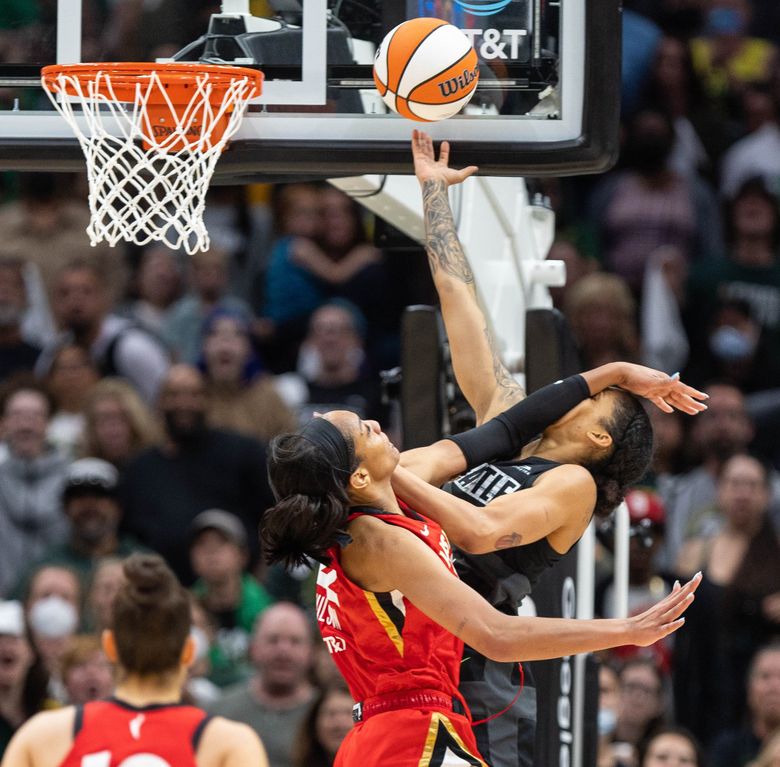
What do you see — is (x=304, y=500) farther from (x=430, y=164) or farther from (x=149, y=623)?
(x=430, y=164)

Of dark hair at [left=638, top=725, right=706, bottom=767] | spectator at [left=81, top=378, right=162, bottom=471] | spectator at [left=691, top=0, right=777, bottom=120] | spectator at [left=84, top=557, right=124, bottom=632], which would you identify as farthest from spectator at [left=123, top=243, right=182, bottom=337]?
dark hair at [left=638, top=725, right=706, bottom=767]

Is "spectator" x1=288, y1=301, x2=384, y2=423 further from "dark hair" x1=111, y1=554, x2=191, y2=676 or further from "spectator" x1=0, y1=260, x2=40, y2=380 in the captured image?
"dark hair" x1=111, y1=554, x2=191, y2=676

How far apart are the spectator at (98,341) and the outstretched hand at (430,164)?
5.06 metres

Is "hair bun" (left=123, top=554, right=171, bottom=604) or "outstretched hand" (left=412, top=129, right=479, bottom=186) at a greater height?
"outstretched hand" (left=412, top=129, right=479, bottom=186)

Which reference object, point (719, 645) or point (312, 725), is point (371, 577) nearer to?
point (312, 725)

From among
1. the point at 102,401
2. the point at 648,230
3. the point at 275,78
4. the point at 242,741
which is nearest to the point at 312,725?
the point at 242,741

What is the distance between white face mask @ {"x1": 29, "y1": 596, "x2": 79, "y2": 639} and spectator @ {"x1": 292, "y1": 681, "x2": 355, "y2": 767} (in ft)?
4.36

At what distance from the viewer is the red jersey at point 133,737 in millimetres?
5867

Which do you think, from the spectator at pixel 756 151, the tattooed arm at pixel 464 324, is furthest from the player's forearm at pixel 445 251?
the spectator at pixel 756 151

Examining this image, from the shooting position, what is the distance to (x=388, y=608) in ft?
16.7

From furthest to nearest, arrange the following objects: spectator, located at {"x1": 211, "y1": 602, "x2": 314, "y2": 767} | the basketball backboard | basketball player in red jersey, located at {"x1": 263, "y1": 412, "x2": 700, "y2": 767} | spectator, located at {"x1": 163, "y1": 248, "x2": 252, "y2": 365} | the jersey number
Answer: spectator, located at {"x1": 163, "y1": 248, "x2": 252, "y2": 365} < spectator, located at {"x1": 211, "y1": 602, "x2": 314, "y2": 767} < the jersey number < the basketball backboard < basketball player in red jersey, located at {"x1": 263, "y1": 412, "x2": 700, "y2": 767}

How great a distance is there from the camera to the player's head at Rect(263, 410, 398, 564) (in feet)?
16.0

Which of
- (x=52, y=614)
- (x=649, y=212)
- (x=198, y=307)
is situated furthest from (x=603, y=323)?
(x=52, y=614)

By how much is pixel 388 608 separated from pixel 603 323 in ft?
18.6
